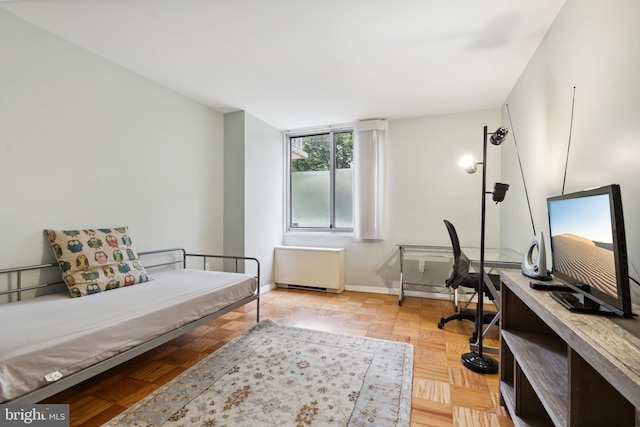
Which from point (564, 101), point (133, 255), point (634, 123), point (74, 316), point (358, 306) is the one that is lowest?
point (358, 306)

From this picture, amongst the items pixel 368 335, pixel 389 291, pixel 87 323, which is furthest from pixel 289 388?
pixel 389 291

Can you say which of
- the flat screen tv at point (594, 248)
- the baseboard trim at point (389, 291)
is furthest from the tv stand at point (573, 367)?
the baseboard trim at point (389, 291)

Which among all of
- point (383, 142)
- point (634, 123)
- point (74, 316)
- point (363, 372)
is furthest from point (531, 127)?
point (74, 316)

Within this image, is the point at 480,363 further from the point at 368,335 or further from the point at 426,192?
the point at 426,192

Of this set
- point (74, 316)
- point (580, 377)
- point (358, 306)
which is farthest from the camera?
point (358, 306)

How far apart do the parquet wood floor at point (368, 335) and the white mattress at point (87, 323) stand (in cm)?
35

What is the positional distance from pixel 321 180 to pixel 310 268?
1370mm

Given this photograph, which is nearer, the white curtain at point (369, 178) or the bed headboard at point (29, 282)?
the bed headboard at point (29, 282)

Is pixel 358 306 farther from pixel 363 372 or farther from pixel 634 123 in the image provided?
pixel 634 123

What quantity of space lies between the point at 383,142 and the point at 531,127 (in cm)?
179

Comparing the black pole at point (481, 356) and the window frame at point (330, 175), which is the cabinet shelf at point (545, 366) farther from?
the window frame at point (330, 175)

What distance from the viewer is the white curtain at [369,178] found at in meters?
3.96

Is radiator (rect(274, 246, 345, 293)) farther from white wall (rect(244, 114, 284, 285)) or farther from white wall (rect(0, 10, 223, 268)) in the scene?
white wall (rect(0, 10, 223, 268))

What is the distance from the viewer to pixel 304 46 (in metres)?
2.26
